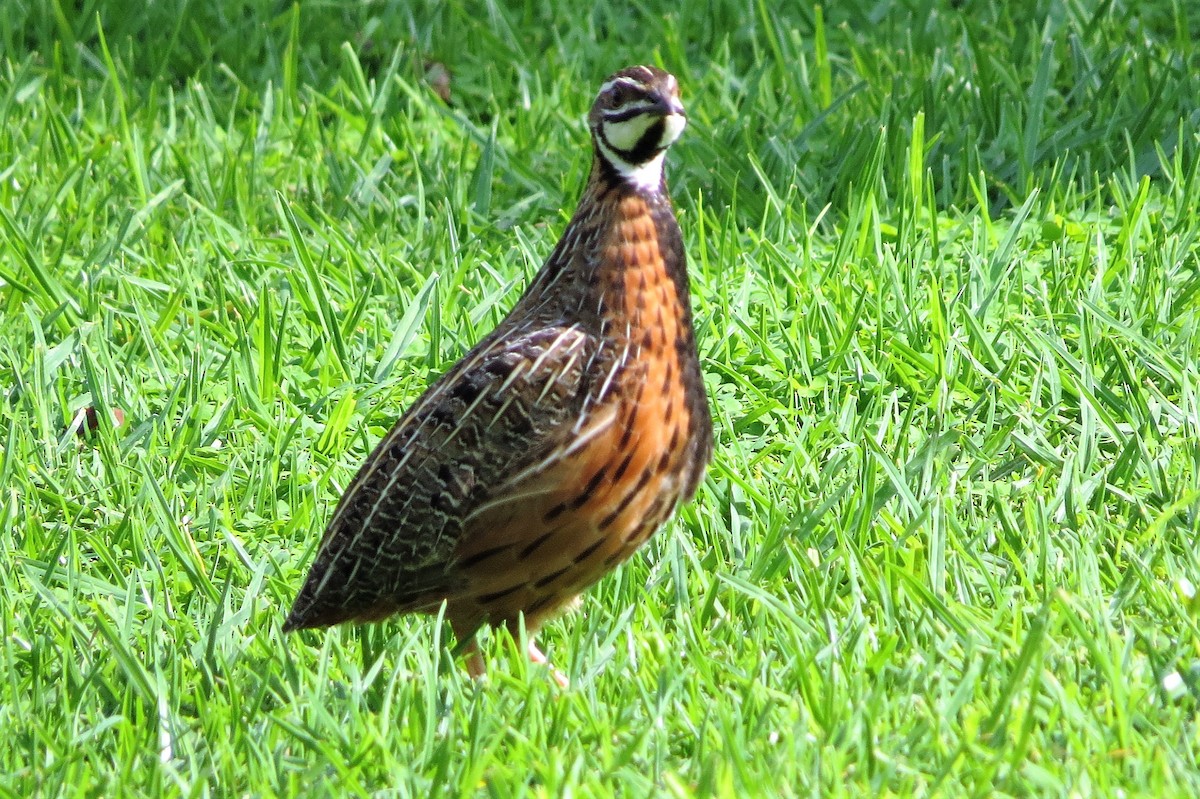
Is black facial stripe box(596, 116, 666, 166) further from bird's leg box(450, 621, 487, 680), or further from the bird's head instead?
bird's leg box(450, 621, 487, 680)

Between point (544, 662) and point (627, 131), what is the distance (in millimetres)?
1190

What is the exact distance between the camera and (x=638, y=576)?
14.2 feet

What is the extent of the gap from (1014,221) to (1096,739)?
100 inches

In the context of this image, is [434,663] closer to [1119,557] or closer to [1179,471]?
[1119,557]

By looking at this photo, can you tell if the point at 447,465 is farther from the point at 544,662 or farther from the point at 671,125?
the point at 671,125

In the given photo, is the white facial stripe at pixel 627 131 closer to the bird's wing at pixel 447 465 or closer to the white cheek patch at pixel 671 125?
the white cheek patch at pixel 671 125

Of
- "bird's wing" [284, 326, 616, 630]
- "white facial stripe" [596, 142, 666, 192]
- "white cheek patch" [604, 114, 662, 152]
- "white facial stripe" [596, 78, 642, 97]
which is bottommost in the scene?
"bird's wing" [284, 326, 616, 630]

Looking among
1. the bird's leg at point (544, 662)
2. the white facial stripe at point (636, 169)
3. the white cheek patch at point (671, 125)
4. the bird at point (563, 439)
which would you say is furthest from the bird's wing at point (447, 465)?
the white cheek patch at point (671, 125)

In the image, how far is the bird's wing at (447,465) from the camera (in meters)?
3.85

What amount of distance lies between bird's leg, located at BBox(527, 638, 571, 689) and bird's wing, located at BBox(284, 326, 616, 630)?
23cm

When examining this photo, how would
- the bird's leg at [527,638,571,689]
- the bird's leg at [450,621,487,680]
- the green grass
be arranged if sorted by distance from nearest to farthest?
the green grass
the bird's leg at [527,638,571,689]
the bird's leg at [450,621,487,680]

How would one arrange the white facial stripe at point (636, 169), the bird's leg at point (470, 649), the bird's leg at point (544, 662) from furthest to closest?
the bird's leg at point (470, 649) < the white facial stripe at point (636, 169) < the bird's leg at point (544, 662)

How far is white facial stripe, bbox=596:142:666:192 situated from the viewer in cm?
394

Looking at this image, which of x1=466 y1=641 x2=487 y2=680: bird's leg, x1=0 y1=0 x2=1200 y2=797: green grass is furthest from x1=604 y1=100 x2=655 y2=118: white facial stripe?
x1=466 y1=641 x2=487 y2=680: bird's leg
